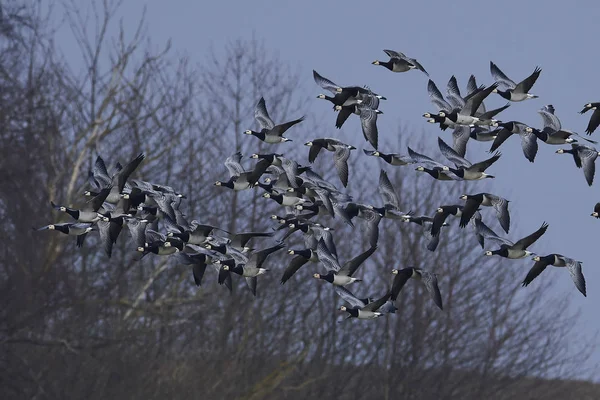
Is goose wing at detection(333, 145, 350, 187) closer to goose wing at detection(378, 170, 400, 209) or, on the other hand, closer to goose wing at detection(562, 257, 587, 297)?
goose wing at detection(378, 170, 400, 209)

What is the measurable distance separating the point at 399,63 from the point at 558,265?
303 cm

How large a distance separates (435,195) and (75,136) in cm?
1322

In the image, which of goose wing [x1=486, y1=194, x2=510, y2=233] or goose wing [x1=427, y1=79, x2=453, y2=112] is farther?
goose wing [x1=427, y1=79, x2=453, y2=112]

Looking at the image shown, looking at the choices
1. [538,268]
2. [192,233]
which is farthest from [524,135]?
[192,233]

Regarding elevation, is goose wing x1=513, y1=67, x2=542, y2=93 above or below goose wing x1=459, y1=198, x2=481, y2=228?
above

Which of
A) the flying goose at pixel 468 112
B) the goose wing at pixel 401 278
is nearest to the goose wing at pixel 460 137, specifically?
the flying goose at pixel 468 112

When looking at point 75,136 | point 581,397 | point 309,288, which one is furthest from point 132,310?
point 581,397

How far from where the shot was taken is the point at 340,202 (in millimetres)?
14828

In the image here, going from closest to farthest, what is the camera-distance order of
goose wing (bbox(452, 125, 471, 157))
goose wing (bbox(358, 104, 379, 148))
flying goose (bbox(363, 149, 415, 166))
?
goose wing (bbox(358, 104, 379, 148)) < flying goose (bbox(363, 149, 415, 166)) < goose wing (bbox(452, 125, 471, 157))

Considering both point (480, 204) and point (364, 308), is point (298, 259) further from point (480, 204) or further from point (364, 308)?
point (480, 204)

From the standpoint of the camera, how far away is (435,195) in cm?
4191

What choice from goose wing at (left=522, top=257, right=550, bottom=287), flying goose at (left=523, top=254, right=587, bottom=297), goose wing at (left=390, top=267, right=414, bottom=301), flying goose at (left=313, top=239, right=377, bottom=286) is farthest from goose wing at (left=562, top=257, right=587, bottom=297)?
flying goose at (left=313, top=239, right=377, bottom=286)

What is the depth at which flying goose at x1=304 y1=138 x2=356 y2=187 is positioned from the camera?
15.0 m

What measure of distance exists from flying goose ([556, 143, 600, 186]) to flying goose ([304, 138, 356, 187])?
8.17 feet
